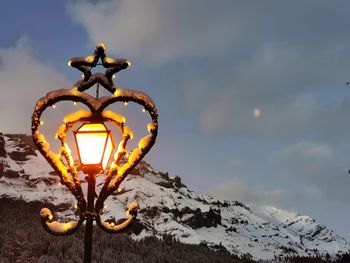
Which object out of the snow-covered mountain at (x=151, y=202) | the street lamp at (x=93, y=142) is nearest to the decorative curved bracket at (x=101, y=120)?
the street lamp at (x=93, y=142)

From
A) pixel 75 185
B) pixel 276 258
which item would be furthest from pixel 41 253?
pixel 276 258

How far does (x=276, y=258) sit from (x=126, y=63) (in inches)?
521

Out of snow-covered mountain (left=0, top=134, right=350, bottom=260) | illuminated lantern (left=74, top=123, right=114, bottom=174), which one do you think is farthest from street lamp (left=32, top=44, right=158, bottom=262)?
snow-covered mountain (left=0, top=134, right=350, bottom=260)

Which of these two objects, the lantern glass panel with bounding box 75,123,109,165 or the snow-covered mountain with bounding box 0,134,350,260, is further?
the snow-covered mountain with bounding box 0,134,350,260

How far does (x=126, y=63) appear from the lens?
18.9 ft

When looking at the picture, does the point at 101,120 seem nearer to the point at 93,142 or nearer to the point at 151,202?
the point at 93,142

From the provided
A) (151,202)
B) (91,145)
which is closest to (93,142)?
(91,145)

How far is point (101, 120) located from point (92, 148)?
42cm

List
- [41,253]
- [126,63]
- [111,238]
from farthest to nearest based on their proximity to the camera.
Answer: [111,238]
[41,253]
[126,63]

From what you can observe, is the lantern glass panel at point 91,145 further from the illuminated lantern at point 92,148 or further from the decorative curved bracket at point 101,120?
the decorative curved bracket at point 101,120

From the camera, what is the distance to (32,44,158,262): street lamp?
5.31 m

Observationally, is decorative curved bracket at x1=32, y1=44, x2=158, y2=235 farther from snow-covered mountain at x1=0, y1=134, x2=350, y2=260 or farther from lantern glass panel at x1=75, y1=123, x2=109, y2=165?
snow-covered mountain at x1=0, y1=134, x2=350, y2=260

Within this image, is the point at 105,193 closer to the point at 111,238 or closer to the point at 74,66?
the point at 74,66

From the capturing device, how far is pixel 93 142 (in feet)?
17.4
